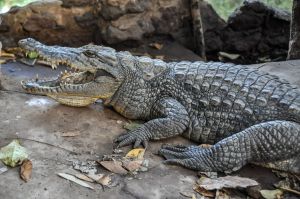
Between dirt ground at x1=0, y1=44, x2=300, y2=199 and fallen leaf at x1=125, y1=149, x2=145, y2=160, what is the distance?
58 millimetres

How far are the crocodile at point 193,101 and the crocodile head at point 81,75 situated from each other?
10mm

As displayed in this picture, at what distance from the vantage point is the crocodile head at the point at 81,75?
456 centimetres

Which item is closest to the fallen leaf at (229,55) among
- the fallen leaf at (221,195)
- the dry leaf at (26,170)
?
the fallen leaf at (221,195)

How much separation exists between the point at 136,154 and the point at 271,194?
1.23 metres

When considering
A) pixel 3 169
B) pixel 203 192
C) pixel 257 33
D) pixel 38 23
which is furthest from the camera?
pixel 257 33

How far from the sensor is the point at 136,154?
13.2 feet

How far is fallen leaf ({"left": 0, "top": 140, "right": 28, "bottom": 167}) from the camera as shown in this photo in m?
3.53

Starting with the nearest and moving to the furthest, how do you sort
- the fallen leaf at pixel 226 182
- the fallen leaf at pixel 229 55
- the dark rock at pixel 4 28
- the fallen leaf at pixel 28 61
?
the fallen leaf at pixel 226 182 < the fallen leaf at pixel 28 61 < the dark rock at pixel 4 28 < the fallen leaf at pixel 229 55

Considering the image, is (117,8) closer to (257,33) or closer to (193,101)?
(193,101)

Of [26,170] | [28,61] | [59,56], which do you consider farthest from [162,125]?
[28,61]

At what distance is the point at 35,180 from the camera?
11.1 ft

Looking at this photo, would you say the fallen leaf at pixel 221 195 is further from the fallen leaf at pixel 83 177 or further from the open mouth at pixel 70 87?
the open mouth at pixel 70 87

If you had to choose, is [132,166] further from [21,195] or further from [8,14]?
[8,14]

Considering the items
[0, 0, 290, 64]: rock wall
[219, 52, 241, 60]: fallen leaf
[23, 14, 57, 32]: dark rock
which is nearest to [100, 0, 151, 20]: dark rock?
[0, 0, 290, 64]: rock wall
